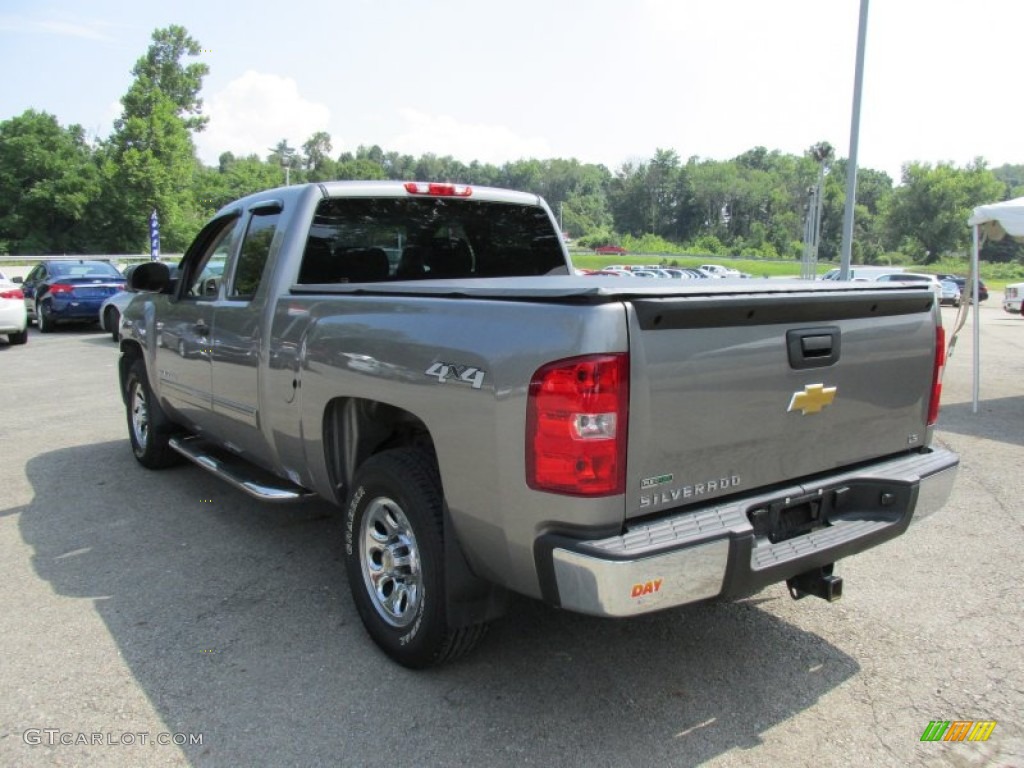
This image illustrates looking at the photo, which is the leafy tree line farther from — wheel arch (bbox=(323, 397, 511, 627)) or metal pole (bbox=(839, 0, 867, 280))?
wheel arch (bbox=(323, 397, 511, 627))

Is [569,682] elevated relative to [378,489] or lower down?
lower down

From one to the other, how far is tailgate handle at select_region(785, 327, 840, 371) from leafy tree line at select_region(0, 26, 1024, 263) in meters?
36.3

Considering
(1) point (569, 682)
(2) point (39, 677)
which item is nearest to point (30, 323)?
(2) point (39, 677)

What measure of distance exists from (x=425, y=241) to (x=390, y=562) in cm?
→ 212

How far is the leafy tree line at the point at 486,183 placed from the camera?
46.6 m

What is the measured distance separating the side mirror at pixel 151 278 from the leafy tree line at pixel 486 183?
33352 mm

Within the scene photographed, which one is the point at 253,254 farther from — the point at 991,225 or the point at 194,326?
the point at 991,225

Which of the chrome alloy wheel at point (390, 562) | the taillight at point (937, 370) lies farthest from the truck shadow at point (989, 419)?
the chrome alloy wheel at point (390, 562)

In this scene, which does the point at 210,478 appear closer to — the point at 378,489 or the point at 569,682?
the point at 378,489

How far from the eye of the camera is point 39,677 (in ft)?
10.2

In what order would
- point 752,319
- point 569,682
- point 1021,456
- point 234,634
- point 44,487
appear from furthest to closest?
point 1021,456 < point 44,487 < point 234,634 < point 569,682 < point 752,319

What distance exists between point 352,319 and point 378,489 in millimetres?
720

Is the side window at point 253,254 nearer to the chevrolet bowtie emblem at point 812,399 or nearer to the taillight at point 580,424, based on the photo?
the taillight at point 580,424

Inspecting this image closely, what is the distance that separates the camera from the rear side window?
4195 millimetres
